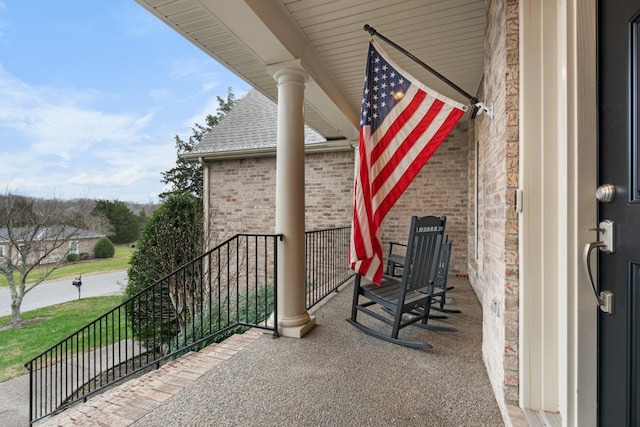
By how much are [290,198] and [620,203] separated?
6.99 feet

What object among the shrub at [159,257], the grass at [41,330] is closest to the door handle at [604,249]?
the shrub at [159,257]

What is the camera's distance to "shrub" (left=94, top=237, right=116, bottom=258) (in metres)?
11.5

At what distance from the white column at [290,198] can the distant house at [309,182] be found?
105 inches

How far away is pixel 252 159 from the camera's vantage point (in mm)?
6258

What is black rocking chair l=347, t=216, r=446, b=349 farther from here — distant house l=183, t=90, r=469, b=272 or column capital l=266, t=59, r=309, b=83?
distant house l=183, t=90, r=469, b=272

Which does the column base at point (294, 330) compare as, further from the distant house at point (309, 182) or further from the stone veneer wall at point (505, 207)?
the distant house at point (309, 182)

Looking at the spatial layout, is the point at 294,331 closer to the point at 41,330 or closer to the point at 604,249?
the point at 604,249

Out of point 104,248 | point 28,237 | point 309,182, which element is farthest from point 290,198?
point 104,248

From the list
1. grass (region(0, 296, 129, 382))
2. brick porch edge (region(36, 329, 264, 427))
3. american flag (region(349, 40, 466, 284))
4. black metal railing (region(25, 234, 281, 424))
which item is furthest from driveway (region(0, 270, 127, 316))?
american flag (region(349, 40, 466, 284))

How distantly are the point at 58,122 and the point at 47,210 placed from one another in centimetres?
1203

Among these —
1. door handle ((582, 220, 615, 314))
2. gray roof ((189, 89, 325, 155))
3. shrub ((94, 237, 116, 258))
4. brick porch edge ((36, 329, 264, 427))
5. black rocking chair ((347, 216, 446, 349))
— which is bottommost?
shrub ((94, 237, 116, 258))

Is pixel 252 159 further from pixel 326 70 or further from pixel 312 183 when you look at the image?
pixel 326 70

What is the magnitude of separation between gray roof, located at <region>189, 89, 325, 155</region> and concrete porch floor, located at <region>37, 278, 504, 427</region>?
4243 mm

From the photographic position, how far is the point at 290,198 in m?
2.59
